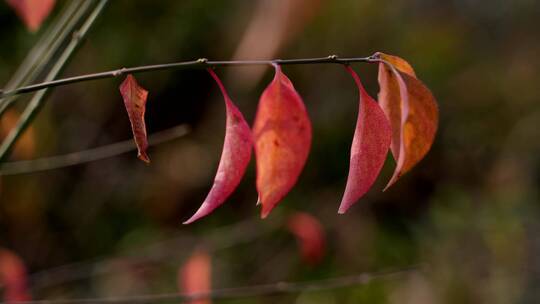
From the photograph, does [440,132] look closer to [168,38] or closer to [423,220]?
[423,220]

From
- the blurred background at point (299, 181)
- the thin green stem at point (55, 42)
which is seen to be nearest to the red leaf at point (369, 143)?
the thin green stem at point (55, 42)

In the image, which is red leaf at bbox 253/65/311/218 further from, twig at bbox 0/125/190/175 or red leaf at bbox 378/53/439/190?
twig at bbox 0/125/190/175

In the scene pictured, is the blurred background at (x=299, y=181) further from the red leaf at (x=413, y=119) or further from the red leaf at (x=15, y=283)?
the red leaf at (x=413, y=119)

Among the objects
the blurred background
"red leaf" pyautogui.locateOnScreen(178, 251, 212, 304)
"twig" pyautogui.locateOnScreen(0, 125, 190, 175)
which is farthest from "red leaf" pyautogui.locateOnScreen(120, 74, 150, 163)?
the blurred background

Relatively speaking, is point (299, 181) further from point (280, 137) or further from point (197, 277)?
point (280, 137)

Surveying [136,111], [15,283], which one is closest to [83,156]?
[15,283]

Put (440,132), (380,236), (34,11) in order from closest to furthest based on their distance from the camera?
(34,11)
(380,236)
(440,132)

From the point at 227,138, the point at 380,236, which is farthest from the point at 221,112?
the point at 227,138
